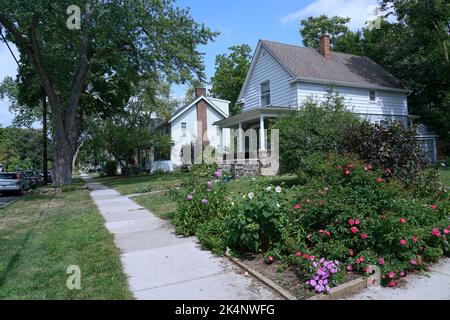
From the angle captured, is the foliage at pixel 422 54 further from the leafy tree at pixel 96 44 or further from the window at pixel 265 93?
the leafy tree at pixel 96 44

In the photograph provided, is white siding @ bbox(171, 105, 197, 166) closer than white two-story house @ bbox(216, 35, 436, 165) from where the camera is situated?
No

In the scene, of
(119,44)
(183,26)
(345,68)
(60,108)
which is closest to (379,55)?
(345,68)

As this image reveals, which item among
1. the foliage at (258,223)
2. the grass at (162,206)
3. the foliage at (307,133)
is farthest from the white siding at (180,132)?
the foliage at (258,223)

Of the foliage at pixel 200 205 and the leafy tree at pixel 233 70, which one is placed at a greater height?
the leafy tree at pixel 233 70

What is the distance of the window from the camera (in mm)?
22297

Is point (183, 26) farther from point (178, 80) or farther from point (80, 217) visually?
point (80, 217)

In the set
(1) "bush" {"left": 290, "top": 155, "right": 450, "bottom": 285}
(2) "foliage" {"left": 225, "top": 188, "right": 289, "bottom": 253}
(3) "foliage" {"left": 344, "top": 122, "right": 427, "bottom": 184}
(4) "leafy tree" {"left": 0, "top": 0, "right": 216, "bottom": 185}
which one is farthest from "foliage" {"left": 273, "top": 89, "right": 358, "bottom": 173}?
(4) "leafy tree" {"left": 0, "top": 0, "right": 216, "bottom": 185}

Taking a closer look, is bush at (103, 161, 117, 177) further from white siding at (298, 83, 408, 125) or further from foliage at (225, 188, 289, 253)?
foliage at (225, 188, 289, 253)

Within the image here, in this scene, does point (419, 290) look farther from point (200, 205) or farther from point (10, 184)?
point (10, 184)

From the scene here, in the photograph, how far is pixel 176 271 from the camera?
4.60 meters

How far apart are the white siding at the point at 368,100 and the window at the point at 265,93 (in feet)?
9.87

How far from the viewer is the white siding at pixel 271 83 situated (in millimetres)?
20250

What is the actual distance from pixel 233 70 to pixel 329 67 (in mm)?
24033

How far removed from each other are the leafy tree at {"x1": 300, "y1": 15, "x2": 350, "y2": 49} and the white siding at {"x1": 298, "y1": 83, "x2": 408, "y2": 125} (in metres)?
19.4
